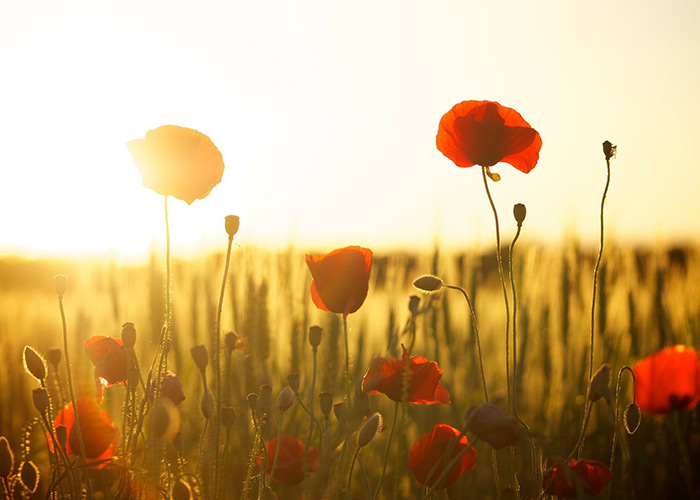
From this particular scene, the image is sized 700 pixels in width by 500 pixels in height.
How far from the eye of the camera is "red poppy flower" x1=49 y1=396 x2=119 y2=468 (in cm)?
114

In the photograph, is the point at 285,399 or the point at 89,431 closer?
the point at 285,399

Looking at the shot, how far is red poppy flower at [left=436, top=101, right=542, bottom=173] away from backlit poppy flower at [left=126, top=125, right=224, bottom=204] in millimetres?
370

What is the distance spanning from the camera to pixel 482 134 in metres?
1.11

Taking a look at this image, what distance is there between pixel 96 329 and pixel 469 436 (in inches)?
57.1

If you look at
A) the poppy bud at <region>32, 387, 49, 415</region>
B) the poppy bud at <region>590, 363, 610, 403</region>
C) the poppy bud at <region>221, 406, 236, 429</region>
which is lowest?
the poppy bud at <region>221, 406, 236, 429</region>

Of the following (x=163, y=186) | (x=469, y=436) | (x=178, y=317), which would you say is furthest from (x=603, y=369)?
(x=178, y=317)

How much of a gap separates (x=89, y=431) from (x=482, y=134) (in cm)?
77

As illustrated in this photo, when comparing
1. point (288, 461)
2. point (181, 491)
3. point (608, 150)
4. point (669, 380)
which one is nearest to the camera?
point (181, 491)

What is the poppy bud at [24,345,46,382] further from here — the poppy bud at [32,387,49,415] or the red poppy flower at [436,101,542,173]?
the red poppy flower at [436,101,542,173]

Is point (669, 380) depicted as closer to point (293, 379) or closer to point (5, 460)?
point (293, 379)

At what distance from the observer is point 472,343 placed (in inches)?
88.1

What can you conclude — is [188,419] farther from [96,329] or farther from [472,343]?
[472,343]

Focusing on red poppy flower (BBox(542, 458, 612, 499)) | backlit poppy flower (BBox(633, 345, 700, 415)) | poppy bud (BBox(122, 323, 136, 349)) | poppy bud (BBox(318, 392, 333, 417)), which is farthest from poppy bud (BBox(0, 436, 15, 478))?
backlit poppy flower (BBox(633, 345, 700, 415))

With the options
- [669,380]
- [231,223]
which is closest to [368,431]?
[231,223]
